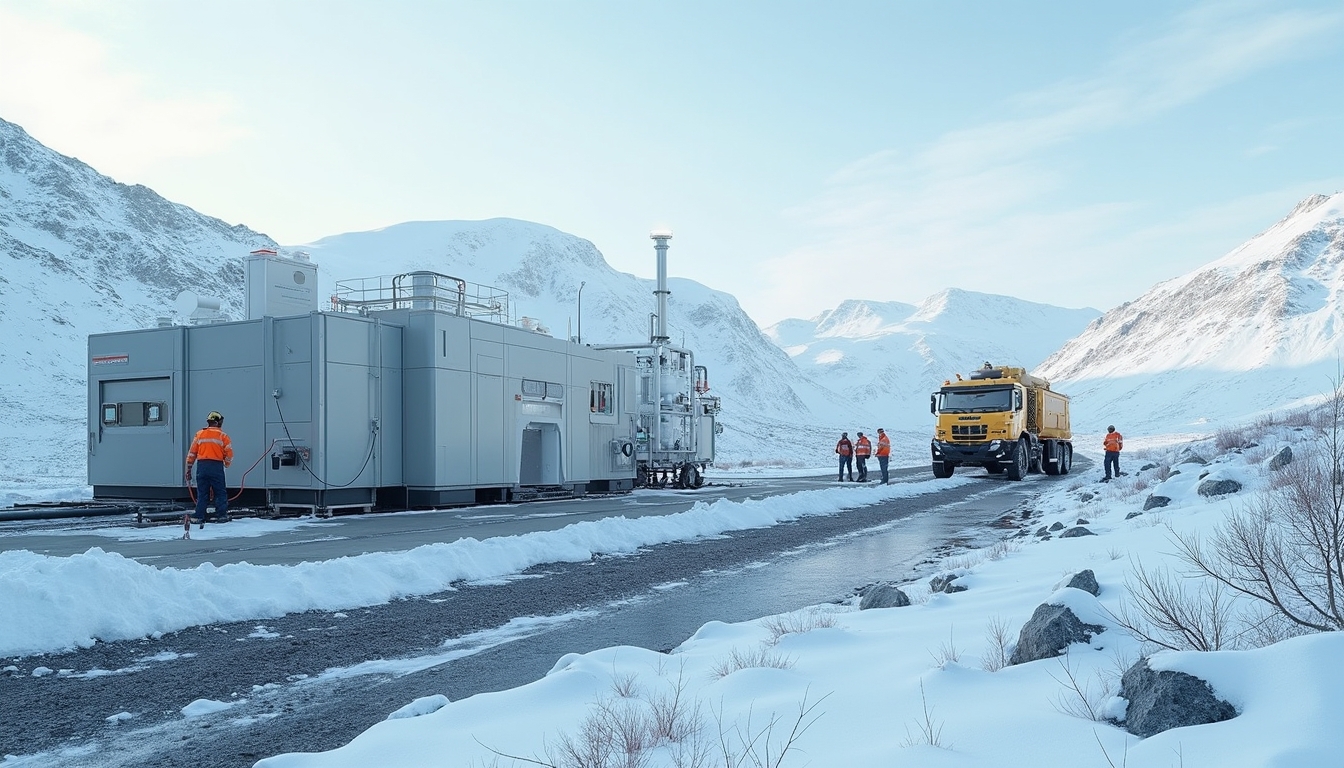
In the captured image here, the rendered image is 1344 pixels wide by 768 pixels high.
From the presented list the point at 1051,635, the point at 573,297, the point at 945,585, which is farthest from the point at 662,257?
the point at 573,297

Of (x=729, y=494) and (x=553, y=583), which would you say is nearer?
(x=553, y=583)

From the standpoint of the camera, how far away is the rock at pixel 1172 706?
12.4 ft

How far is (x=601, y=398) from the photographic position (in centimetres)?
3036

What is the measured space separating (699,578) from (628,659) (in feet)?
18.3

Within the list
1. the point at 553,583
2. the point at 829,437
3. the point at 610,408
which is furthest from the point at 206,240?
the point at 553,583

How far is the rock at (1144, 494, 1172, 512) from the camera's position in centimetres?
1469

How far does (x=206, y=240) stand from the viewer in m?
145

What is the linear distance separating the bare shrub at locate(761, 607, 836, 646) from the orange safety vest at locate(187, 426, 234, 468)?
1240cm

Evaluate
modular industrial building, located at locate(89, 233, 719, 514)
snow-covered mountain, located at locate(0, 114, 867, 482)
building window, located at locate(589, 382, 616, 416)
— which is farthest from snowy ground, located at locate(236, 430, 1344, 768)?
snow-covered mountain, located at locate(0, 114, 867, 482)

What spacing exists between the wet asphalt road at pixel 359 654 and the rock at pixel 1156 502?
12.7 feet

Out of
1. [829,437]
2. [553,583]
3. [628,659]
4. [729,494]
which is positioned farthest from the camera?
[829,437]

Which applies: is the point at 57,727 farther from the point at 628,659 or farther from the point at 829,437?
the point at 829,437

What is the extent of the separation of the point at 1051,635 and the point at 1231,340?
148 meters

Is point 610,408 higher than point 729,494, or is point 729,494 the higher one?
point 610,408
